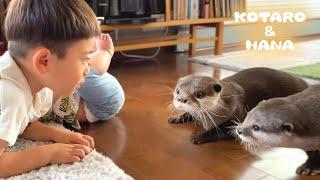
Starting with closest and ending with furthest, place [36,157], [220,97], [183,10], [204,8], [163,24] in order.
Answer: [36,157] → [220,97] → [163,24] → [183,10] → [204,8]

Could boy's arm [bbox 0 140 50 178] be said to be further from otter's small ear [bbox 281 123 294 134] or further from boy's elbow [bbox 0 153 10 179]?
otter's small ear [bbox 281 123 294 134]

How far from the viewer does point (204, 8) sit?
Answer: 9.46 ft

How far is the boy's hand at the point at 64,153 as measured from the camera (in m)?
1.00

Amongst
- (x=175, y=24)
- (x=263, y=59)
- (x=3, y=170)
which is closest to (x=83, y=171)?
(x=3, y=170)

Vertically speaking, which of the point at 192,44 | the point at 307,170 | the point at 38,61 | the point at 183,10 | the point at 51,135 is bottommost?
the point at 307,170

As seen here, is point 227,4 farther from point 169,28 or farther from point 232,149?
point 232,149

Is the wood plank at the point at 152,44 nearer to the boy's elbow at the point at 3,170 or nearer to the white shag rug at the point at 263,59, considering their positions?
the white shag rug at the point at 263,59

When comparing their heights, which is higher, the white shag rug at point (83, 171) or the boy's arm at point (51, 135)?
the boy's arm at point (51, 135)

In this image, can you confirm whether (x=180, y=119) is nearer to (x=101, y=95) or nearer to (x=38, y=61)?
(x=101, y=95)

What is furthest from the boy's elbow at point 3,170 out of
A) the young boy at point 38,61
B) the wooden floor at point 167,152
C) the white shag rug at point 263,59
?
the white shag rug at point 263,59

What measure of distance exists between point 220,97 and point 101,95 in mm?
437

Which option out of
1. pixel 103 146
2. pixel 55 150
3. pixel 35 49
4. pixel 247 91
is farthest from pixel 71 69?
pixel 247 91

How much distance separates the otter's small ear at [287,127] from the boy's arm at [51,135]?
533 millimetres

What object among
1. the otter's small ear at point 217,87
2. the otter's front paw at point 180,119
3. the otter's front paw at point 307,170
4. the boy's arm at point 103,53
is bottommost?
the otter's front paw at point 307,170
